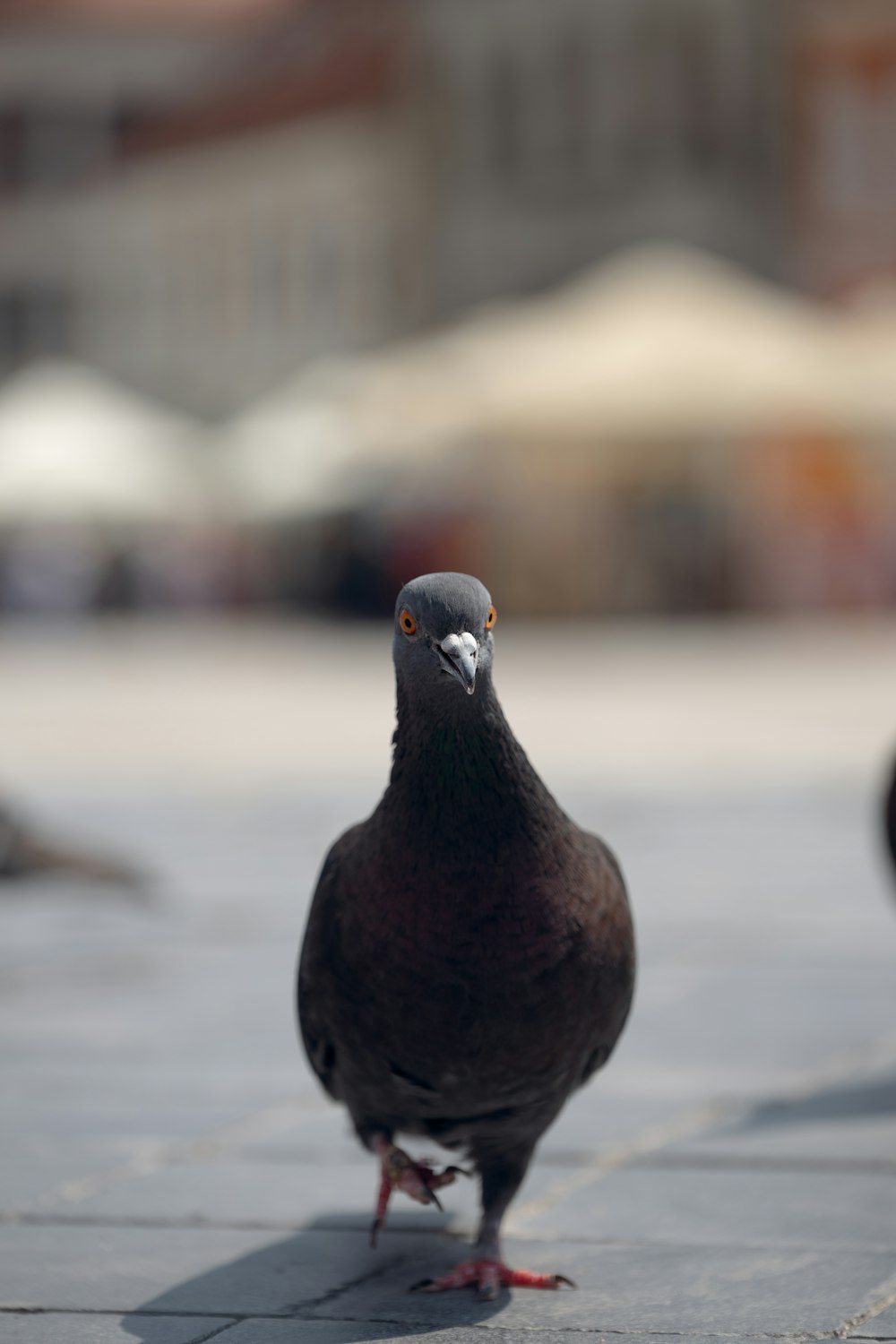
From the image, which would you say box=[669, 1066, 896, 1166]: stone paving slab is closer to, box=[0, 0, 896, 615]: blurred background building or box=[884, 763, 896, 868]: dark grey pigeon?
box=[884, 763, 896, 868]: dark grey pigeon

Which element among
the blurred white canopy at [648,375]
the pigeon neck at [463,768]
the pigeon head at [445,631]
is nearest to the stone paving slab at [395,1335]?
the pigeon neck at [463,768]

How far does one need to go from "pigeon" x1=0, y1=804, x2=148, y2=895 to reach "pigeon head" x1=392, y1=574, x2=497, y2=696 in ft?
13.0

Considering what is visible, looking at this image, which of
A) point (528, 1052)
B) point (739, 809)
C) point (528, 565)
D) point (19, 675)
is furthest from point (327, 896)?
point (528, 565)

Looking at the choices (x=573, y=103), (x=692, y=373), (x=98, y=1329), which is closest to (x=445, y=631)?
(x=98, y=1329)

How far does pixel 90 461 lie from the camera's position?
27062mm

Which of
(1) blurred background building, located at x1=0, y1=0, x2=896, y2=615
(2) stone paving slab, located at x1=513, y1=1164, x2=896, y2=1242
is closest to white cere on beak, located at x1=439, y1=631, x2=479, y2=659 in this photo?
(2) stone paving slab, located at x1=513, y1=1164, x2=896, y2=1242

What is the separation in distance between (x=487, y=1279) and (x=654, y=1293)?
26 cm

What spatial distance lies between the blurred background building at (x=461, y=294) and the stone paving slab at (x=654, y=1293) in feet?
38.7

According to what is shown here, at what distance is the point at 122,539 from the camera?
39594 millimetres

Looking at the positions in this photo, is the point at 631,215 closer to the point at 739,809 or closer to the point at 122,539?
the point at 122,539

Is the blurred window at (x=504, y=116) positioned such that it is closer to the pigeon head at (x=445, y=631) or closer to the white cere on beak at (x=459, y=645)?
the pigeon head at (x=445, y=631)

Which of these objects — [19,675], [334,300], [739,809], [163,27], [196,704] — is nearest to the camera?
[739,809]

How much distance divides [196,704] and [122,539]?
70.5ft

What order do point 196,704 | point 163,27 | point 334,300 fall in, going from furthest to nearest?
point 163,27 < point 334,300 < point 196,704
